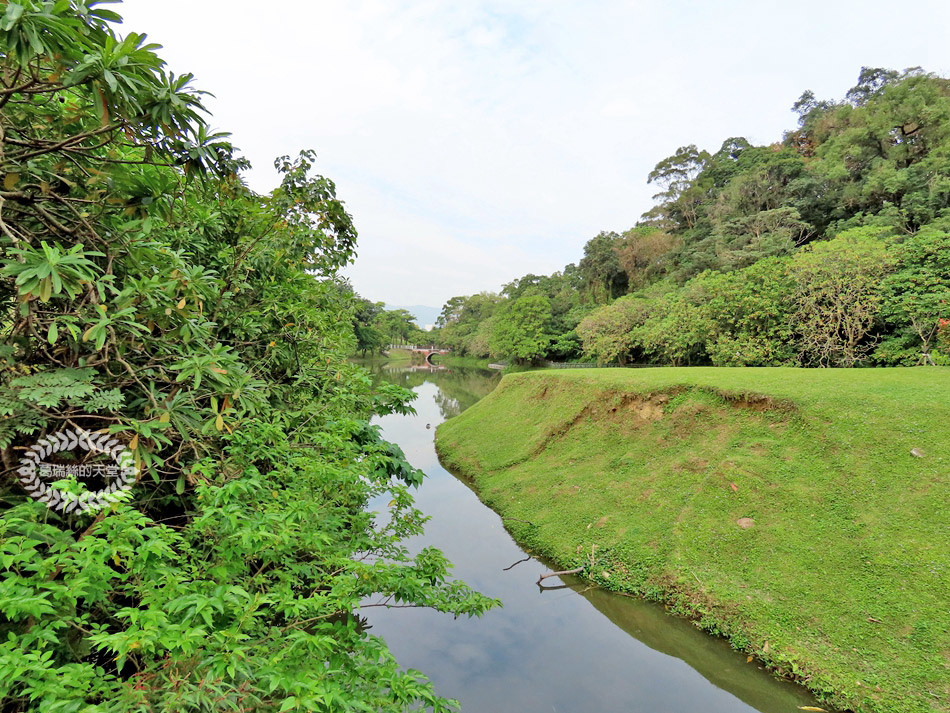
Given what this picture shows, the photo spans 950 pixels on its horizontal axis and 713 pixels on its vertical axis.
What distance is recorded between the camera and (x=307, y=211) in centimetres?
527

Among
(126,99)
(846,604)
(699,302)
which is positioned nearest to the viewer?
(126,99)

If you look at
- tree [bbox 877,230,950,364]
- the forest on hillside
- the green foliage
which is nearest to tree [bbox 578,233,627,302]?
the forest on hillside

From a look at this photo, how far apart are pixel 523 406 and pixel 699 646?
10105 millimetres

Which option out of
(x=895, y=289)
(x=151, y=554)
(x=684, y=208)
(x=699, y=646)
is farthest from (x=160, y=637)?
(x=684, y=208)

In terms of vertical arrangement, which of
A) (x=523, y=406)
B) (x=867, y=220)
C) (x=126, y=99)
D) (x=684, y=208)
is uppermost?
(x=684, y=208)

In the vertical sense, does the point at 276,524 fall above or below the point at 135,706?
above

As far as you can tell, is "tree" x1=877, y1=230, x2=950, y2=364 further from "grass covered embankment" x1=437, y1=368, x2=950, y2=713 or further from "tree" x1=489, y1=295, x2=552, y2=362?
"tree" x1=489, y1=295, x2=552, y2=362

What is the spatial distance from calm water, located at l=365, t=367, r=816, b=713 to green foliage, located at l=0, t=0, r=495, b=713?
11.2 ft

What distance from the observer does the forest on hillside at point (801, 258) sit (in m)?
13.4

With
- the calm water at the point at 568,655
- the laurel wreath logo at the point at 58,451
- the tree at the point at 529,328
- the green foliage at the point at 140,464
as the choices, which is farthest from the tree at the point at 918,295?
the tree at the point at 529,328

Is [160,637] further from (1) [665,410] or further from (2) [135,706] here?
(1) [665,410]

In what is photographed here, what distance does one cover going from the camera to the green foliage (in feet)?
5.36

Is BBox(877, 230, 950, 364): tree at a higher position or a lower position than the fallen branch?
higher

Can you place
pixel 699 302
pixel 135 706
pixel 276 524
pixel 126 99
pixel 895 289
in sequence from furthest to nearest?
pixel 699 302
pixel 895 289
pixel 276 524
pixel 126 99
pixel 135 706
